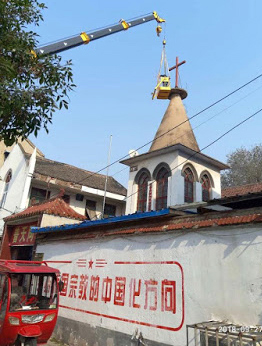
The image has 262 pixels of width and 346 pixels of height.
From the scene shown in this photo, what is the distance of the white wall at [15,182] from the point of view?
19917mm

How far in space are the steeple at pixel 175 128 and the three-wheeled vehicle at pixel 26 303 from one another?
42.7ft

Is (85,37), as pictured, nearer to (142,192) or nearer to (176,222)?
(142,192)

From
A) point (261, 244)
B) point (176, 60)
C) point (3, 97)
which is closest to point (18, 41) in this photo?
point (3, 97)

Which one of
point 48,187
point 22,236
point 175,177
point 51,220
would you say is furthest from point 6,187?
point 175,177

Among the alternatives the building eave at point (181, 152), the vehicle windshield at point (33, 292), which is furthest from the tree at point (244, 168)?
the vehicle windshield at point (33, 292)

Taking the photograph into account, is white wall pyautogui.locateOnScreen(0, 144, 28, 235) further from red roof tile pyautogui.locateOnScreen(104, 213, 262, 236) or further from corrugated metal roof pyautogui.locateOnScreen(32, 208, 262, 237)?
red roof tile pyautogui.locateOnScreen(104, 213, 262, 236)

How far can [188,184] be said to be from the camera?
57.2 feet

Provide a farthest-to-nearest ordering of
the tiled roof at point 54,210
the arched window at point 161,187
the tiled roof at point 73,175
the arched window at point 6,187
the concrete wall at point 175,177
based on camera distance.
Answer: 1. the tiled roof at point 73,175
2. the arched window at point 6,187
3. the arched window at point 161,187
4. the concrete wall at point 175,177
5. the tiled roof at point 54,210

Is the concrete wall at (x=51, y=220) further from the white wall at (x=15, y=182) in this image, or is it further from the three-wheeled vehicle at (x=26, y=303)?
the white wall at (x=15, y=182)

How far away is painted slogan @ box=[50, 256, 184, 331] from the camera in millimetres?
7074

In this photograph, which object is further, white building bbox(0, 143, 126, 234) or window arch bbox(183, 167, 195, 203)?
white building bbox(0, 143, 126, 234)

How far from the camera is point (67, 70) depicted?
679 cm

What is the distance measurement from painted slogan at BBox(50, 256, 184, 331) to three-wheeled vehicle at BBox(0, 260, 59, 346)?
1.48 metres

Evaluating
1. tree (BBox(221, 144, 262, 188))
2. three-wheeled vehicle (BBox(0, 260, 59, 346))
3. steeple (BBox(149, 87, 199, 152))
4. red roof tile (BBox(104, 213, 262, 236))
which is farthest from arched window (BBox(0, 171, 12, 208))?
tree (BBox(221, 144, 262, 188))
